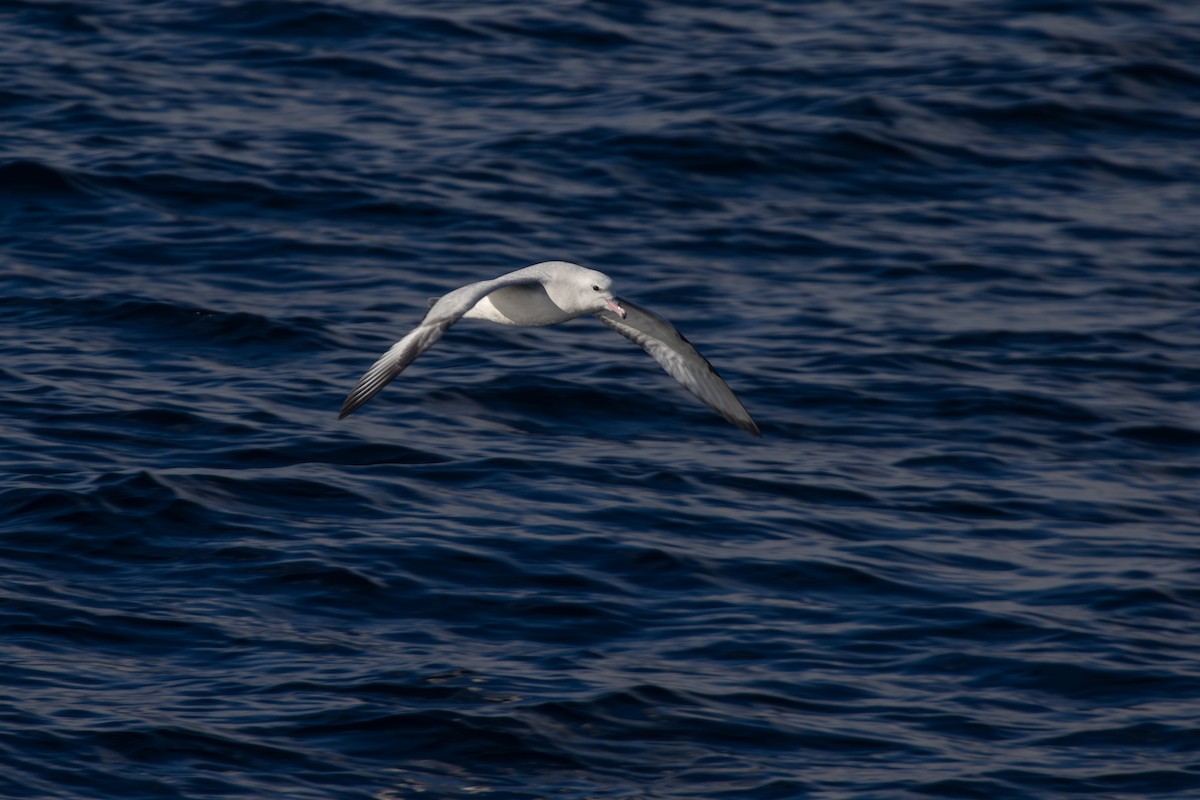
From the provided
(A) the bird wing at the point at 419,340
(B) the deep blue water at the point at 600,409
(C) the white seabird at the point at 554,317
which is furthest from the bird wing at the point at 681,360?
(A) the bird wing at the point at 419,340

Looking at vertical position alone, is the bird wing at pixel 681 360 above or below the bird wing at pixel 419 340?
below

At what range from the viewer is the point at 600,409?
44.0 feet

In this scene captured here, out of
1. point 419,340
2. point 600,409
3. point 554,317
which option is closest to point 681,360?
point 554,317

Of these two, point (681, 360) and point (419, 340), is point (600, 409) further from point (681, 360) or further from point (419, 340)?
point (419, 340)

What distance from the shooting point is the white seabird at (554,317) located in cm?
1005

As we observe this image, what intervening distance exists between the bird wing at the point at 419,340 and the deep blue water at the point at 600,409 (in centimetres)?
145

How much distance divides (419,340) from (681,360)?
235 centimetres

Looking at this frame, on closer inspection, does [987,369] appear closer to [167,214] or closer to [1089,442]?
[1089,442]

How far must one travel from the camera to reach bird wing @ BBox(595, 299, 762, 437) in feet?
37.6

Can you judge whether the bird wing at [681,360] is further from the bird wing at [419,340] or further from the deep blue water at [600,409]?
the bird wing at [419,340]

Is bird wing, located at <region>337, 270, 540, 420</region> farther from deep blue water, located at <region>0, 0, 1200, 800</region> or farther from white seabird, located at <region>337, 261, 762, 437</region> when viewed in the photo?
deep blue water, located at <region>0, 0, 1200, 800</region>

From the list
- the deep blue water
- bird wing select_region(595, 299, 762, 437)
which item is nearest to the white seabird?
bird wing select_region(595, 299, 762, 437)

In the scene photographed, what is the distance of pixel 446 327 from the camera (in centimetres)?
1006

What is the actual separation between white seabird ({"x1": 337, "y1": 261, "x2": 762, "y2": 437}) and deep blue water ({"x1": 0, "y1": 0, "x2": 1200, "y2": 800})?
2.94 feet
